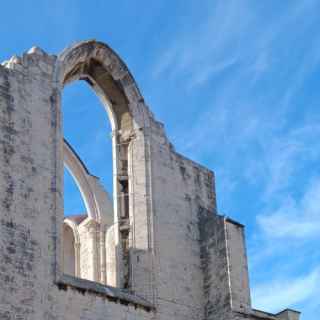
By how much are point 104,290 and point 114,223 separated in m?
2.21

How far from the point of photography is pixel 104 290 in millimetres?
16281

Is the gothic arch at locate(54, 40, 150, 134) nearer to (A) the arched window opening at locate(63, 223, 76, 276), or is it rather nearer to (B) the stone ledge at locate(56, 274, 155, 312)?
(B) the stone ledge at locate(56, 274, 155, 312)

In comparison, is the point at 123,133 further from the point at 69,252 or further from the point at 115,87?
the point at 69,252

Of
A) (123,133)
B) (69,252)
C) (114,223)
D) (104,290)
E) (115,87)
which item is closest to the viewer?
(104,290)

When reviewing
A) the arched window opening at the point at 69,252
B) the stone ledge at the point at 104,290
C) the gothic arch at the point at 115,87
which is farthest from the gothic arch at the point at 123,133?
the arched window opening at the point at 69,252

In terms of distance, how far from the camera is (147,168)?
18.4m

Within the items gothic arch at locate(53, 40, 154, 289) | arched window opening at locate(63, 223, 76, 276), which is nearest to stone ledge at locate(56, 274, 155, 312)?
gothic arch at locate(53, 40, 154, 289)

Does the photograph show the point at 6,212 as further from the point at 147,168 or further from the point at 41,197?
the point at 147,168

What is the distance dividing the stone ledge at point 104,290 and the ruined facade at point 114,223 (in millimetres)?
24

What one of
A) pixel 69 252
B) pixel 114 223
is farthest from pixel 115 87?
pixel 69 252

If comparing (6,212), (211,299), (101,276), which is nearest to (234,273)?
(211,299)

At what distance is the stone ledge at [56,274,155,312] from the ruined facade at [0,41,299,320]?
0.02 metres

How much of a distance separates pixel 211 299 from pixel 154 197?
7.24 ft

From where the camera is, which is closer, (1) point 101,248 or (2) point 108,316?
(2) point 108,316
